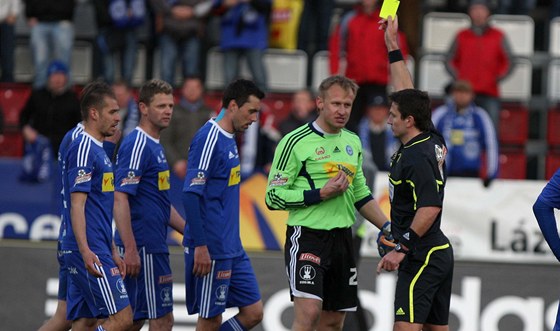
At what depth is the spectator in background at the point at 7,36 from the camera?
16.6 metres

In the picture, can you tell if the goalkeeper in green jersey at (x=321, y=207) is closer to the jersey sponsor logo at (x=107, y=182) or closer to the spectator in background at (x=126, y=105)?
the jersey sponsor logo at (x=107, y=182)

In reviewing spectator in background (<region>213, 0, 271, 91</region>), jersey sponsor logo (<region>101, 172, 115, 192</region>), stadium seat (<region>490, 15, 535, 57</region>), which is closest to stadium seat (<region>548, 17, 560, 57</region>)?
stadium seat (<region>490, 15, 535, 57</region>)

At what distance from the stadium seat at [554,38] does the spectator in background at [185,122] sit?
5984 mm

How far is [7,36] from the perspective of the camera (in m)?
16.8

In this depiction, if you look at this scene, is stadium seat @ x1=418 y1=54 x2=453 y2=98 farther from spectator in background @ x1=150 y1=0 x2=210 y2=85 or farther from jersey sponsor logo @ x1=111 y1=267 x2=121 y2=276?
jersey sponsor logo @ x1=111 y1=267 x2=121 y2=276

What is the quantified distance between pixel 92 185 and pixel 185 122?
5578 millimetres

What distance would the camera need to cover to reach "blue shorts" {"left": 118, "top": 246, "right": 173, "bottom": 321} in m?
9.24

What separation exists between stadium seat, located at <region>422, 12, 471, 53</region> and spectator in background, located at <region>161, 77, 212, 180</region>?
15.1ft

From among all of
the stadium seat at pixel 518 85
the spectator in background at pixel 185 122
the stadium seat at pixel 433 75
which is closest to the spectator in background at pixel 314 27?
the stadium seat at pixel 433 75

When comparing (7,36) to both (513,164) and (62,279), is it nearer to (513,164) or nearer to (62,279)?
(513,164)

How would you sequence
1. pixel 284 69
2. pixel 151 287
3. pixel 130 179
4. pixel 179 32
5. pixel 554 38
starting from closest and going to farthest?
pixel 130 179 < pixel 151 287 < pixel 179 32 < pixel 284 69 < pixel 554 38

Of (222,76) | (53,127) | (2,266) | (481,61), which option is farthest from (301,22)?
(2,266)

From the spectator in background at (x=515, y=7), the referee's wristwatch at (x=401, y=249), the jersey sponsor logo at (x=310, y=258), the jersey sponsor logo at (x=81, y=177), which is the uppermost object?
the spectator in background at (x=515, y=7)

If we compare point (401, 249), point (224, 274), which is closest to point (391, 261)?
point (401, 249)
